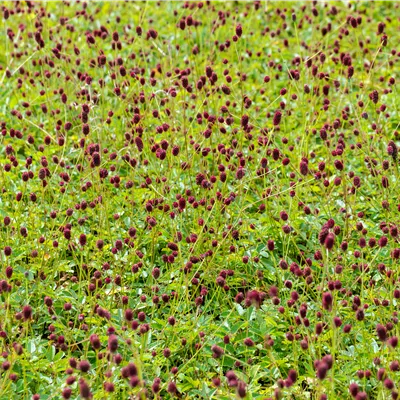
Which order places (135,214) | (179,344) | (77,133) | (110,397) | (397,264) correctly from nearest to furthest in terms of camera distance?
(110,397), (179,344), (397,264), (135,214), (77,133)

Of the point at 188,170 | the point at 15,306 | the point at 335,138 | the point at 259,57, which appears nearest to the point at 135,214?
the point at 188,170

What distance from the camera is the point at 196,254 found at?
10.6ft

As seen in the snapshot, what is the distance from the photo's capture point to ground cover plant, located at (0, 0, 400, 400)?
8.45 ft

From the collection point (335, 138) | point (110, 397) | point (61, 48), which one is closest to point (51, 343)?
point (110, 397)

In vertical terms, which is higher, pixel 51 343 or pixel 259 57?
pixel 259 57

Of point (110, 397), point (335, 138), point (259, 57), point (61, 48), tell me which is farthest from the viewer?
point (259, 57)

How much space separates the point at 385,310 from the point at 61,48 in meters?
2.82

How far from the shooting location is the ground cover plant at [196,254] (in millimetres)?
2574

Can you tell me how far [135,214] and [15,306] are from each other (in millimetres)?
847

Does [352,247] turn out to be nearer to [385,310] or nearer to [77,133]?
[385,310]

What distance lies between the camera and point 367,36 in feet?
18.5

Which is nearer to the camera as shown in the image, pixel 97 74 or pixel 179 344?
pixel 179 344

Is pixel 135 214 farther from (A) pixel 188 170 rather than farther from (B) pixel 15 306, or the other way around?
(B) pixel 15 306

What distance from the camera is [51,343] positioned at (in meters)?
2.88
